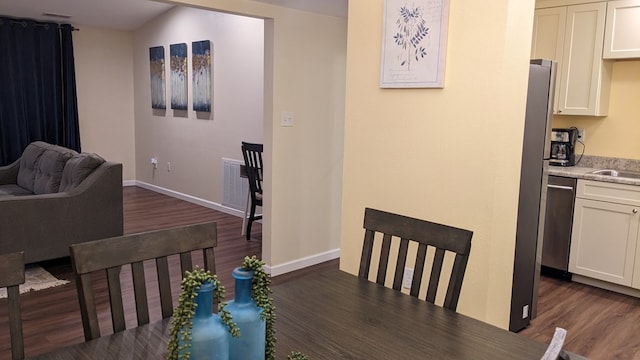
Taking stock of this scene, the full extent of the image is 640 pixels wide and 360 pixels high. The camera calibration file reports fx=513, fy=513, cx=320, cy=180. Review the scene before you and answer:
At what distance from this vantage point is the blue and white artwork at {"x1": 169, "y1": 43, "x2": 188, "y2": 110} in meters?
6.68

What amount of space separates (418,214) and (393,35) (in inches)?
37.6

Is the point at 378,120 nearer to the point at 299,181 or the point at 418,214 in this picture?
the point at 418,214

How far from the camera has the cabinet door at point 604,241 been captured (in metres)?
3.74

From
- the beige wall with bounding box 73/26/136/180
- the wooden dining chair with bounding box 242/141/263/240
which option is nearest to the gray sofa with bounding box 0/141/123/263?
the wooden dining chair with bounding box 242/141/263/240

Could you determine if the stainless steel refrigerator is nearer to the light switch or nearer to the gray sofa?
the light switch

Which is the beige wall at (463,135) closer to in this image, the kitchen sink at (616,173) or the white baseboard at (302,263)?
the white baseboard at (302,263)

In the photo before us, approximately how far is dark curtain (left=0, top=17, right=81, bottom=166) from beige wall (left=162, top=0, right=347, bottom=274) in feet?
13.9

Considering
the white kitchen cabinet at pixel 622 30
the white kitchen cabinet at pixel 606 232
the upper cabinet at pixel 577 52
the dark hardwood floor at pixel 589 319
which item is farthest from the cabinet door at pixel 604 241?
the white kitchen cabinet at pixel 622 30

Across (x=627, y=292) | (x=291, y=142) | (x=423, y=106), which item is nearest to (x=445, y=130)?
(x=423, y=106)

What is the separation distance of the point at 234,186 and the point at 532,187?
3.83 metres

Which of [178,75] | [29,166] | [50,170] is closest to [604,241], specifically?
[50,170]

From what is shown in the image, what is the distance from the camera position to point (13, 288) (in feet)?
4.26

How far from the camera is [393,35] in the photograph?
2701mm

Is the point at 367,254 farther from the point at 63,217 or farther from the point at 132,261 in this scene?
the point at 63,217
